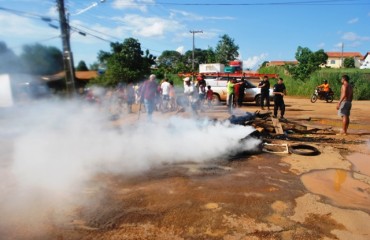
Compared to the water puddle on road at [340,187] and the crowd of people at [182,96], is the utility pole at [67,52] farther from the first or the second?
the crowd of people at [182,96]

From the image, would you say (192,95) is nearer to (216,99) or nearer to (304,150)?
(216,99)

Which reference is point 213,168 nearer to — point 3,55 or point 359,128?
point 3,55

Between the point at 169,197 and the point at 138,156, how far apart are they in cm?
191

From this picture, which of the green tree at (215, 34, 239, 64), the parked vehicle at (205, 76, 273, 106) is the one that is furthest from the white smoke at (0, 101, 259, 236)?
the green tree at (215, 34, 239, 64)

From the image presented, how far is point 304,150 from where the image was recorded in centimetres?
677

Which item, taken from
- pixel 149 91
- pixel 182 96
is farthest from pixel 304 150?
pixel 182 96

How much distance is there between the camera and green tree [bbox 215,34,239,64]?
185ft

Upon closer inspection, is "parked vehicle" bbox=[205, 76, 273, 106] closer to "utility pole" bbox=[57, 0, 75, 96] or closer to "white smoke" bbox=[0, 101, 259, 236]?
"white smoke" bbox=[0, 101, 259, 236]

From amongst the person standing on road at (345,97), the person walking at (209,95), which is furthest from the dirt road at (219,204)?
the person walking at (209,95)

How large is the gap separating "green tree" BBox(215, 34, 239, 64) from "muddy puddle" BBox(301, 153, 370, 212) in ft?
171

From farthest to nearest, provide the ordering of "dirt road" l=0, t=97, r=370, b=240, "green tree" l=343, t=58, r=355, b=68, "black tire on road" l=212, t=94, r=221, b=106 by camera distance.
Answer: "green tree" l=343, t=58, r=355, b=68
"black tire on road" l=212, t=94, r=221, b=106
"dirt road" l=0, t=97, r=370, b=240

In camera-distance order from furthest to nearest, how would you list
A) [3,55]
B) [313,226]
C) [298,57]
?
[298,57]
[313,226]
[3,55]

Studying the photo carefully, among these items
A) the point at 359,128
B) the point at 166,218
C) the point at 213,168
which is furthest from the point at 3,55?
the point at 359,128

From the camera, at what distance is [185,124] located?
7.40 meters
